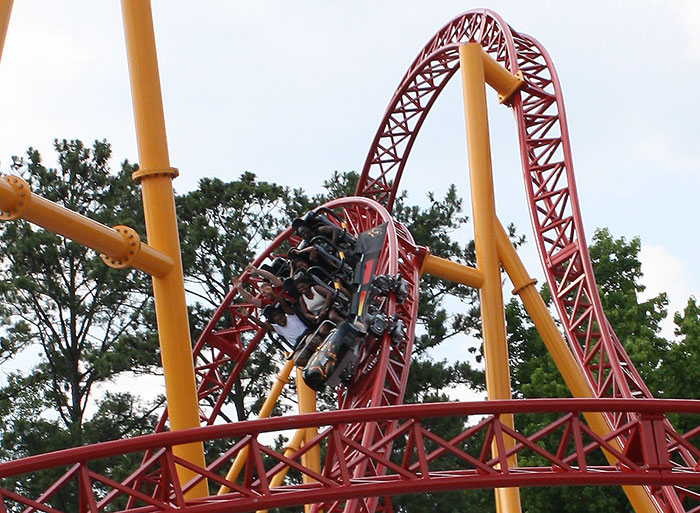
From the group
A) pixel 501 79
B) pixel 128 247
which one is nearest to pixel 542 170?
pixel 501 79

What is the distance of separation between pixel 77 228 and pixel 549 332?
6.42 metres

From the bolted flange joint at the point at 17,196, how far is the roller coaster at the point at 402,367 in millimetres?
10

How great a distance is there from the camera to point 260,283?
11.8m

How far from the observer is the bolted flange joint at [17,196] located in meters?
5.75

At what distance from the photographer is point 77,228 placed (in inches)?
239

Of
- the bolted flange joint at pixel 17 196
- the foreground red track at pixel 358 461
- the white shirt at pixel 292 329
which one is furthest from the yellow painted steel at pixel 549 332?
the bolted flange joint at pixel 17 196

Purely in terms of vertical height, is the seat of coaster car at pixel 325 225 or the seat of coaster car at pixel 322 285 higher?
the seat of coaster car at pixel 325 225

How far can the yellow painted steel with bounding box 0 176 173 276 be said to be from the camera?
577 centimetres

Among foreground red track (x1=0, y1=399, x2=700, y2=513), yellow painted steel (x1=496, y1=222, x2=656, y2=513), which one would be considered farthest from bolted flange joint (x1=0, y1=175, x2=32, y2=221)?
yellow painted steel (x1=496, y1=222, x2=656, y2=513)

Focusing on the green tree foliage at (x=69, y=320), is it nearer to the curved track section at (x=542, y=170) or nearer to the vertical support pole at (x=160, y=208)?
the curved track section at (x=542, y=170)

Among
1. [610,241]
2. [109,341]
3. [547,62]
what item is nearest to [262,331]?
[547,62]

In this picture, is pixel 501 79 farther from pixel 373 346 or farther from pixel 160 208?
pixel 160 208

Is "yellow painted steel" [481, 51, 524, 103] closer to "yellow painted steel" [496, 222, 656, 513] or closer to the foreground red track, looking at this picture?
"yellow painted steel" [496, 222, 656, 513]

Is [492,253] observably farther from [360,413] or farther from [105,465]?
[105,465]
